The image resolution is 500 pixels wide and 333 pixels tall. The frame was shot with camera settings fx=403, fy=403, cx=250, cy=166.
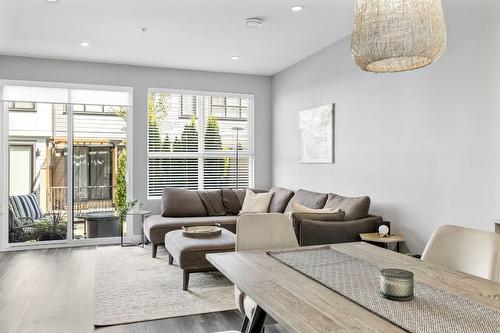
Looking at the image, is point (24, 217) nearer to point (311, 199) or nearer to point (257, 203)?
point (257, 203)

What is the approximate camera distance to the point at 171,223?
5.16 metres

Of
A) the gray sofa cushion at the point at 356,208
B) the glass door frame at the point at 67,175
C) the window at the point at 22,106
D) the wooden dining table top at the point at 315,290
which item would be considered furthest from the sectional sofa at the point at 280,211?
the window at the point at 22,106

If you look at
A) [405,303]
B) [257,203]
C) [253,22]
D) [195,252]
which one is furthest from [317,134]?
Answer: [405,303]

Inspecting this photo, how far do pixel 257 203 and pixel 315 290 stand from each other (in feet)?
13.7

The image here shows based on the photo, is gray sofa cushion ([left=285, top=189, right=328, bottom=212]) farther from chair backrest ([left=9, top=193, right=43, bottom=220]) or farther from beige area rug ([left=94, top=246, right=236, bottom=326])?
chair backrest ([left=9, top=193, right=43, bottom=220])

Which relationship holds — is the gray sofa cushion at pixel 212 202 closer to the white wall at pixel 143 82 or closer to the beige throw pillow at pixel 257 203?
the beige throw pillow at pixel 257 203

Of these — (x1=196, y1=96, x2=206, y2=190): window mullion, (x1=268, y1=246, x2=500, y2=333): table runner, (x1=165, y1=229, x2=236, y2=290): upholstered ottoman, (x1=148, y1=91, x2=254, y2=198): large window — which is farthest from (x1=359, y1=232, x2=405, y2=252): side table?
(x1=196, y1=96, x2=206, y2=190): window mullion

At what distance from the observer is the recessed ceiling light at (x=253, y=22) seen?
13.5 feet

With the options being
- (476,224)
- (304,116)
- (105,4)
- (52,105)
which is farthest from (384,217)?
(52,105)

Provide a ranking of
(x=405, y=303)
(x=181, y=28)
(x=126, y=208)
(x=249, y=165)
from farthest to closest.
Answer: (x=249, y=165) < (x=126, y=208) < (x=181, y=28) < (x=405, y=303)

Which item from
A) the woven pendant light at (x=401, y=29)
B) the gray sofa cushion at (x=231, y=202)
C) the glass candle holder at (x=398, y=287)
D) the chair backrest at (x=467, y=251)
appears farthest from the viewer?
the gray sofa cushion at (x=231, y=202)

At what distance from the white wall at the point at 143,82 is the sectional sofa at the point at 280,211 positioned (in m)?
0.68

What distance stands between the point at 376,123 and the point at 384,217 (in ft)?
3.29

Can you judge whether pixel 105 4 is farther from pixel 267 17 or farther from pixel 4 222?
pixel 4 222
